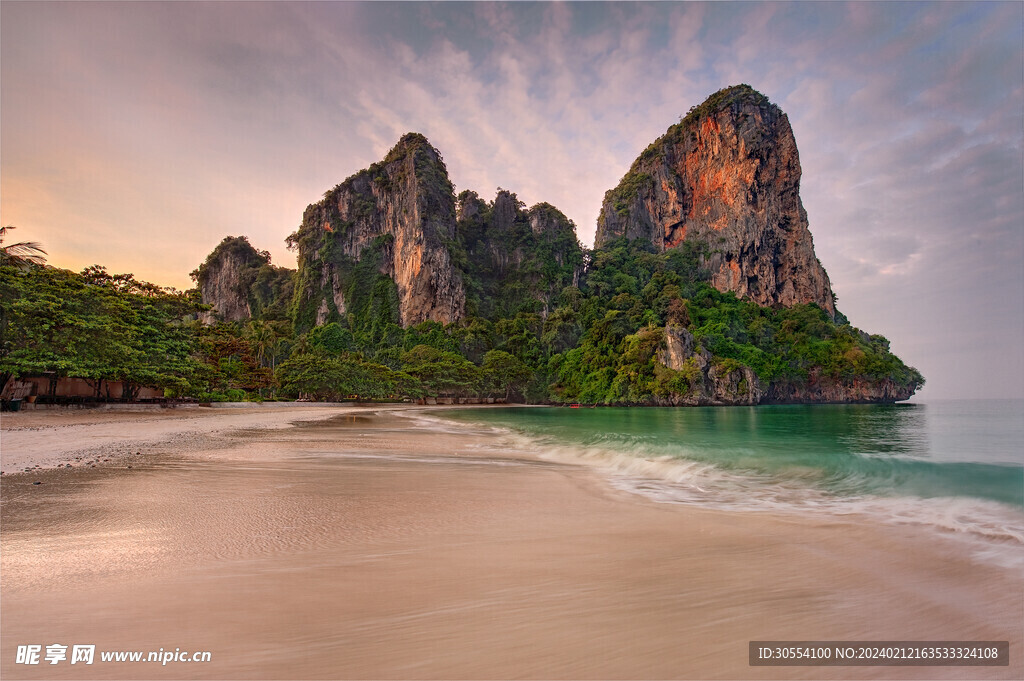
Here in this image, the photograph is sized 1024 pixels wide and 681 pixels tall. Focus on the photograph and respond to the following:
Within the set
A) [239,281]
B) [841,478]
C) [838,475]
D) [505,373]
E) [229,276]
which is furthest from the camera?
[229,276]

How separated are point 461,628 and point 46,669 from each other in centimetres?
213

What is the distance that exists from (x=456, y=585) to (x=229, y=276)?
143719 millimetres

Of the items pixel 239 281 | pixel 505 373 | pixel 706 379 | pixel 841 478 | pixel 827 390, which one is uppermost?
pixel 239 281

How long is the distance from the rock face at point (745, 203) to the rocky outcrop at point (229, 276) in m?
115

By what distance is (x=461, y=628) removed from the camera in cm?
281

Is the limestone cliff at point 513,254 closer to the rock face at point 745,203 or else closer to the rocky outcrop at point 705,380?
the rock face at point 745,203

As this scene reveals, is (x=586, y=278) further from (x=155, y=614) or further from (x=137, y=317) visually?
(x=155, y=614)

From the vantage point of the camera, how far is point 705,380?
75688 mm

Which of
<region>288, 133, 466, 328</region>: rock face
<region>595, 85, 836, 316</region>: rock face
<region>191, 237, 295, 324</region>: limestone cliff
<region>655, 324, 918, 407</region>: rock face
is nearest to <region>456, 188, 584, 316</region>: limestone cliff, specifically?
<region>288, 133, 466, 328</region>: rock face

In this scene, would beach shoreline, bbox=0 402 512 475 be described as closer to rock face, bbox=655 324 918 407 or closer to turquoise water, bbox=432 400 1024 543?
turquoise water, bbox=432 400 1024 543

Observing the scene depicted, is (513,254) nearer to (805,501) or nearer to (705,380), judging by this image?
(705,380)

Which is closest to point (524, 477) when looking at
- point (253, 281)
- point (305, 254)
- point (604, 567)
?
point (604, 567)

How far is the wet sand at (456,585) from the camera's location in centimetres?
254

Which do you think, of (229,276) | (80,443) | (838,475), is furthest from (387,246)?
(838,475)
